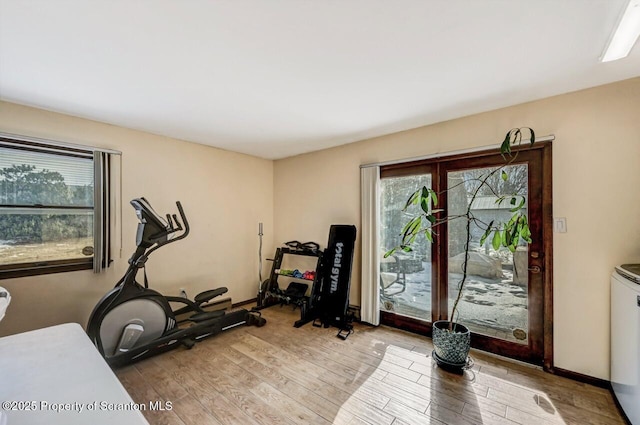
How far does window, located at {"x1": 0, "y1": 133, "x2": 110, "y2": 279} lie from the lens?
2.46 metres

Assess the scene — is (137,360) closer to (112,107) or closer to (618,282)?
(112,107)

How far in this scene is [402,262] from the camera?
3355 millimetres

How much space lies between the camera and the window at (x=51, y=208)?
2.46 metres

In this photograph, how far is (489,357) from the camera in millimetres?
2646

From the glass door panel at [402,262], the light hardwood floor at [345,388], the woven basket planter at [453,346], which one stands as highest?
the glass door panel at [402,262]

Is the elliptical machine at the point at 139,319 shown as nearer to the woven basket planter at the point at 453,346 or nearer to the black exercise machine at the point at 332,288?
the black exercise machine at the point at 332,288

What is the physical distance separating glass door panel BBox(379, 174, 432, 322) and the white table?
2.97m

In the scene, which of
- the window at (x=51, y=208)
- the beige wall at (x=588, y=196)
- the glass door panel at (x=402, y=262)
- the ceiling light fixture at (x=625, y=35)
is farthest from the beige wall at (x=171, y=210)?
the ceiling light fixture at (x=625, y=35)

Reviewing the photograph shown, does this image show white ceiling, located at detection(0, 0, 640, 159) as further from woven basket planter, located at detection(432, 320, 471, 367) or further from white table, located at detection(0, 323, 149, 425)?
woven basket planter, located at detection(432, 320, 471, 367)

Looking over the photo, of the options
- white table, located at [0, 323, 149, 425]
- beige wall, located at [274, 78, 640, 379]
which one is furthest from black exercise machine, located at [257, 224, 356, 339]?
white table, located at [0, 323, 149, 425]

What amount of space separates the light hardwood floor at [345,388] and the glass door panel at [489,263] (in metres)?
0.38

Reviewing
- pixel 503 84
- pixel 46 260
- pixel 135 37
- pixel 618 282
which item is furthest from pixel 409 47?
pixel 46 260

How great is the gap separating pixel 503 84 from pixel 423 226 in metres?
1.58

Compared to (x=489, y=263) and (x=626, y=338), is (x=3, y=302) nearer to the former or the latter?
(x=489, y=263)
